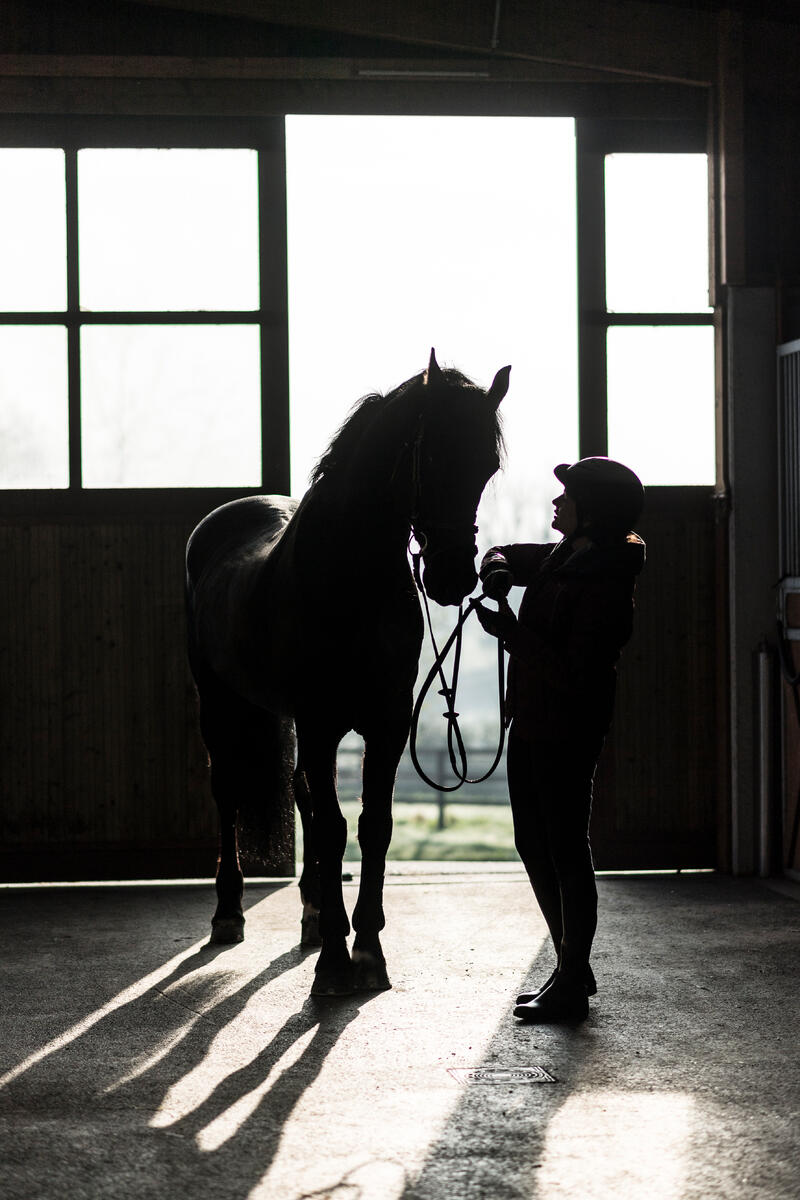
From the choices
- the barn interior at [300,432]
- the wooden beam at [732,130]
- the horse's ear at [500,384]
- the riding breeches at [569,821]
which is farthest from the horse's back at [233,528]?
the wooden beam at [732,130]

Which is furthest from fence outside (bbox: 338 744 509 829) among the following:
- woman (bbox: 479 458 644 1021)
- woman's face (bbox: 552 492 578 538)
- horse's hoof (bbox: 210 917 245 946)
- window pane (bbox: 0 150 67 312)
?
woman's face (bbox: 552 492 578 538)

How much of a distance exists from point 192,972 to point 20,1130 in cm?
131

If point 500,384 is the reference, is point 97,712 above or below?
below

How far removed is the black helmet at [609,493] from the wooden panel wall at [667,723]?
2.39 metres

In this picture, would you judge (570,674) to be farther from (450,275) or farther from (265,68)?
(450,275)

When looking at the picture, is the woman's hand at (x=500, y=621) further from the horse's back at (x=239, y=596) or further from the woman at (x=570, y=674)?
the horse's back at (x=239, y=596)

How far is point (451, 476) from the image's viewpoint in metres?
2.98

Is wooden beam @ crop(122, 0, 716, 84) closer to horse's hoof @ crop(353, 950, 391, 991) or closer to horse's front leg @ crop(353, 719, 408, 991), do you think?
horse's front leg @ crop(353, 719, 408, 991)

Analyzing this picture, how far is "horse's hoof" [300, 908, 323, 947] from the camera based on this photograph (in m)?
3.95

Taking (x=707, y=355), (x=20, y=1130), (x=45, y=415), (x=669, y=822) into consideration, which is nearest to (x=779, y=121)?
(x=707, y=355)

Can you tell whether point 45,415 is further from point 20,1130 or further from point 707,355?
point 20,1130

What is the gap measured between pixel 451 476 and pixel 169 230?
2825mm

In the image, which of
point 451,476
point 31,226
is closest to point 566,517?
point 451,476

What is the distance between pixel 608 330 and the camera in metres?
5.34
